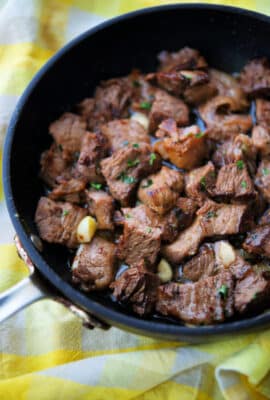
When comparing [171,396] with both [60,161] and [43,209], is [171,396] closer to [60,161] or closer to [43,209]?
[43,209]

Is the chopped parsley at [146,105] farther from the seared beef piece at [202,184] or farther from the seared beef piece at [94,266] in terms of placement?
the seared beef piece at [94,266]

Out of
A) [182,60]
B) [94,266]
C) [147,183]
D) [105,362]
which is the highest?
[182,60]

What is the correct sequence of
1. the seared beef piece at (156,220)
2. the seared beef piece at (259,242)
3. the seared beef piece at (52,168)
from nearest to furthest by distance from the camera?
the seared beef piece at (259,242) → the seared beef piece at (156,220) → the seared beef piece at (52,168)

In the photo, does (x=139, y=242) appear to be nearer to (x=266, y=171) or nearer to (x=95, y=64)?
(x=266, y=171)

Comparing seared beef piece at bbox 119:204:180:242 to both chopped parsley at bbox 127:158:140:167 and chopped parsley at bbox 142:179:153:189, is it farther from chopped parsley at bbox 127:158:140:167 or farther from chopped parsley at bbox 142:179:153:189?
chopped parsley at bbox 127:158:140:167

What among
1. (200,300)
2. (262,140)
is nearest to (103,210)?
(200,300)

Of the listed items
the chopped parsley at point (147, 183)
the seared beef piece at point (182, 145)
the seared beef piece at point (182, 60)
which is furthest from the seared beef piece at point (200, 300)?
the seared beef piece at point (182, 60)
